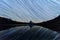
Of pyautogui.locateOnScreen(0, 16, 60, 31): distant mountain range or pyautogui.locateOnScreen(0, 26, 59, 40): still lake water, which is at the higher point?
pyautogui.locateOnScreen(0, 16, 60, 31): distant mountain range

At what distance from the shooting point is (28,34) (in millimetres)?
874

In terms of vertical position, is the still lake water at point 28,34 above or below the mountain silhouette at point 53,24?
below

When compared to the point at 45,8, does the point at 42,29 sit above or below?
below

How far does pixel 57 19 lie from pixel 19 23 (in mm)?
245

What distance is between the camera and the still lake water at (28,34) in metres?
0.84

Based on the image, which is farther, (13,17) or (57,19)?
(57,19)

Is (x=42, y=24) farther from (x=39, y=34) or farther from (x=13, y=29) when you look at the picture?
(x=13, y=29)

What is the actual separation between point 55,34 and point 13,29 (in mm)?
275

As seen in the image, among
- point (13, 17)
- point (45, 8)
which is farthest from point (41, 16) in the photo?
point (13, 17)

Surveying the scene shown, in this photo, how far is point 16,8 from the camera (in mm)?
775

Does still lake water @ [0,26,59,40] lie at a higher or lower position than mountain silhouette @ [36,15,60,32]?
lower

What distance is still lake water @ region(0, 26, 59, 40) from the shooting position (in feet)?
2.74

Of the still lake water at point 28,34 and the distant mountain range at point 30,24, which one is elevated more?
the distant mountain range at point 30,24

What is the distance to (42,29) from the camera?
35.7 inches
